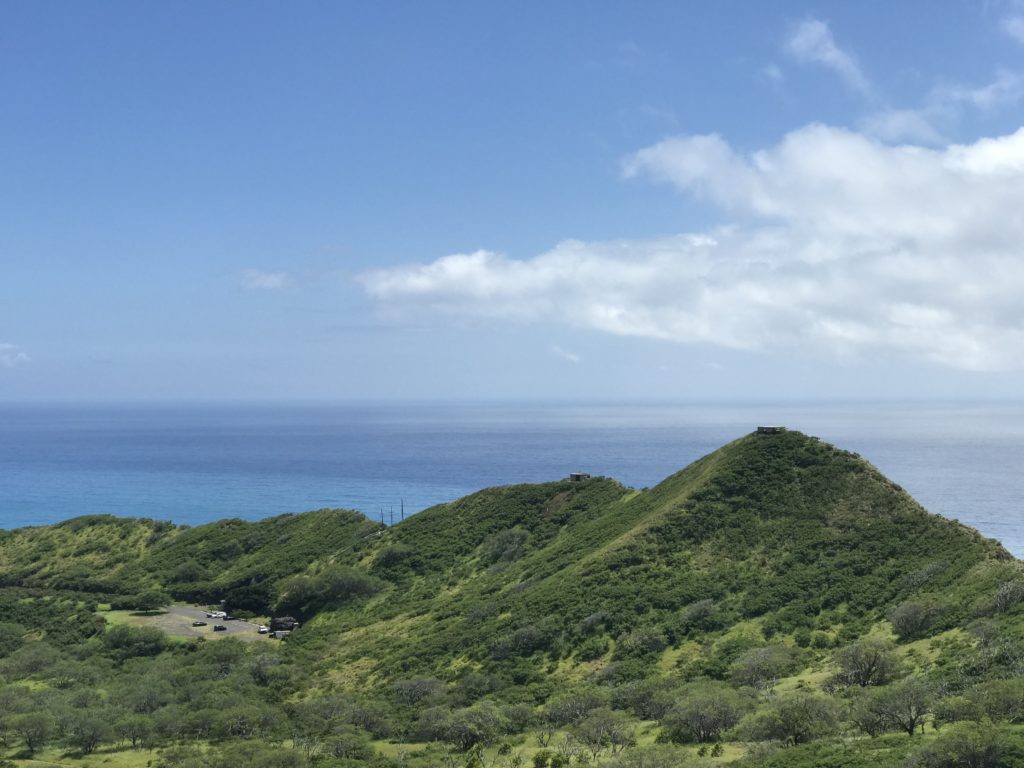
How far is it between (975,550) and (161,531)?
11152 centimetres

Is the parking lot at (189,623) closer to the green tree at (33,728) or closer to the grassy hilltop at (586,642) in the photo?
the grassy hilltop at (586,642)

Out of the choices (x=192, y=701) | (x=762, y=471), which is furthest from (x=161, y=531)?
(x=762, y=471)

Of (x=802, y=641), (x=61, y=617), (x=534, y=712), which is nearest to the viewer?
(x=534, y=712)

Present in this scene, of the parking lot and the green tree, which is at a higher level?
the green tree

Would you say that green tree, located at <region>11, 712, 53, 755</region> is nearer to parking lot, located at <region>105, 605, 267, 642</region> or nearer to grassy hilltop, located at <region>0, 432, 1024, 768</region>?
grassy hilltop, located at <region>0, 432, 1024, 768</region>

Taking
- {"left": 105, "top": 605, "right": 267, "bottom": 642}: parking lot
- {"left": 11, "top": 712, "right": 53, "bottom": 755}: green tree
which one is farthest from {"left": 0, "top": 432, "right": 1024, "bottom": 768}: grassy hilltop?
{"left": 105, "top": 605, "right": 267, "bottom": 642}: parking lot

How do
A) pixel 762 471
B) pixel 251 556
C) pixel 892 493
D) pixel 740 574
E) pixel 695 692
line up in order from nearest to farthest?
1. pixel 695 692
2. pixel 740 574
3. pixel 892 493
4. pixel 762 471
5. pixel 251 556

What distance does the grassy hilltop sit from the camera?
133ft

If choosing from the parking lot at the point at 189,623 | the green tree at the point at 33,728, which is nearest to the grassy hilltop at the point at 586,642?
the green tree at the point at 33,728

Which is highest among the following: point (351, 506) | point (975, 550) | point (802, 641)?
point (975, 550)

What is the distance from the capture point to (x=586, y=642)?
62.0 m

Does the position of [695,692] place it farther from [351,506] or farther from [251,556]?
[351,506]

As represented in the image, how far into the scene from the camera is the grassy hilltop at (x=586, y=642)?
4044cm

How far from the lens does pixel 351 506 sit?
192250mm
